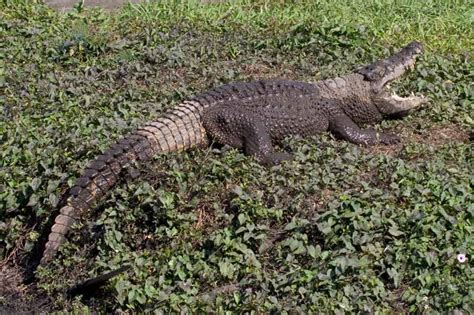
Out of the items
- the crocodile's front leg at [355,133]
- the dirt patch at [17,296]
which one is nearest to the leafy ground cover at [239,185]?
the dirt patch at [17,296]

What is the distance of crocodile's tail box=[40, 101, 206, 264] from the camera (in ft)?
A: 20.5

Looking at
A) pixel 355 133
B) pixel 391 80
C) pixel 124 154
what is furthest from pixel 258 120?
pixel 391 80

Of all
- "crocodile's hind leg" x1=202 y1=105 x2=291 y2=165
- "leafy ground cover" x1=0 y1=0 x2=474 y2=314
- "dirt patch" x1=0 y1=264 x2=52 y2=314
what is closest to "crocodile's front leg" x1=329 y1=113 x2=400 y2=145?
"leafy ground cover" x1=0 y1=0 x2=474 y2=314

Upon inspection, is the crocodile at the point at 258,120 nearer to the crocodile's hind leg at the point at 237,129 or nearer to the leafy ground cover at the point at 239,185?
the crocodile's hind leg at the point at 237,129

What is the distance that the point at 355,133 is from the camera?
717 cm

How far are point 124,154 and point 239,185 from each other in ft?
2.95

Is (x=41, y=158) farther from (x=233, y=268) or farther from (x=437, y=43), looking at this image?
(x=437, y=43)

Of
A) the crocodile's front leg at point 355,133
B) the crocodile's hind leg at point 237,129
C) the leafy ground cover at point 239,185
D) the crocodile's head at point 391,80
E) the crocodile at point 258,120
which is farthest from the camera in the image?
the crocodile's head at point 391,80

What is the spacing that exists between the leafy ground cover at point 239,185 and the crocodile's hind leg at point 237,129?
0.21m

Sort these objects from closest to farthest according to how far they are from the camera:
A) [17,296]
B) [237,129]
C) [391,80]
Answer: [17,296] → [237,129] → [391,80]

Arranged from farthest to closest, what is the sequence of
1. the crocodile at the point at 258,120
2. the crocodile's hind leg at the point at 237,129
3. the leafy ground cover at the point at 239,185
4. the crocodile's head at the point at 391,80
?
the crocodile's head at the point at 391,80, the crocodile's hind leg at the point at 237,129, the crocodile at the point at 258,120, the leafy ground cover at the point at 239,185

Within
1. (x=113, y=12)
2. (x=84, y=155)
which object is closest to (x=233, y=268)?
(x=84, y=155)

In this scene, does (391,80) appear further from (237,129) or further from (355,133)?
(237,129)

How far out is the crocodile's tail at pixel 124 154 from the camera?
6234mm
